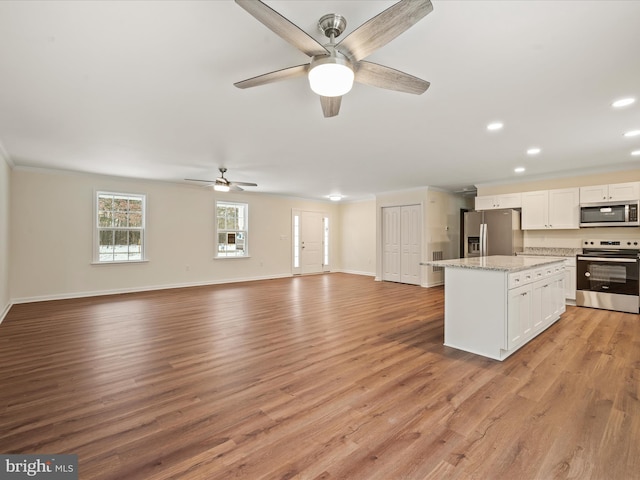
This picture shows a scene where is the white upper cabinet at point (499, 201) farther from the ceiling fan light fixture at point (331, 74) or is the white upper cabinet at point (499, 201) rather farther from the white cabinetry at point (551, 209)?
the ceiling fan light fixture at point (331, 74)

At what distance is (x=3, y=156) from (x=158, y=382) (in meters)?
4.65

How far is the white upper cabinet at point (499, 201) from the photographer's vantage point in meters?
6.26

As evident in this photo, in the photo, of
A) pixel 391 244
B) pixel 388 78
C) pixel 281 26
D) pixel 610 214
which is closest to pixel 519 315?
pixel 388 78

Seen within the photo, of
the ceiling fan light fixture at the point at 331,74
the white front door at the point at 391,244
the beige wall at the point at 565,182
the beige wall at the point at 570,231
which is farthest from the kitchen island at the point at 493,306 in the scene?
the white front door at the point at 391,244

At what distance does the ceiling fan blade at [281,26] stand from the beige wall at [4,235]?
5256 millimetres

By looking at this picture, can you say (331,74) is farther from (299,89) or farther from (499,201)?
(499,201)

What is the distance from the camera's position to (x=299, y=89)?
2.68m

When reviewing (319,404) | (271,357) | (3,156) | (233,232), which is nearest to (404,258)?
(233,232)

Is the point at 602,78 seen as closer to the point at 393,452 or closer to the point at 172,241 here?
the point at 393,452

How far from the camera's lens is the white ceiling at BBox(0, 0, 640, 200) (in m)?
1.82

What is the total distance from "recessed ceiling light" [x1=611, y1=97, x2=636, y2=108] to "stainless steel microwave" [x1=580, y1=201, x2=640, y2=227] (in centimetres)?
297

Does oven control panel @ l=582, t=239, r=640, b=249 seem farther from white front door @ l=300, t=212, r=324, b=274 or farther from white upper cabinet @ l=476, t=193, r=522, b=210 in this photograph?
white front door @ l=300, t=212, r=324, b=274

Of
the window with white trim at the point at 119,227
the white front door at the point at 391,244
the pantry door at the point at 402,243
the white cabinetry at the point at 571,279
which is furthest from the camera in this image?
the white front door at the point at 391,244

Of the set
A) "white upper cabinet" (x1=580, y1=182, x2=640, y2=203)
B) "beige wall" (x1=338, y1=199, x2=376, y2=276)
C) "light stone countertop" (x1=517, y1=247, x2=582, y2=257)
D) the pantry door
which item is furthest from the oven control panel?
"beige wall" (x1=338, y1=199, x2=376, y2=276)
